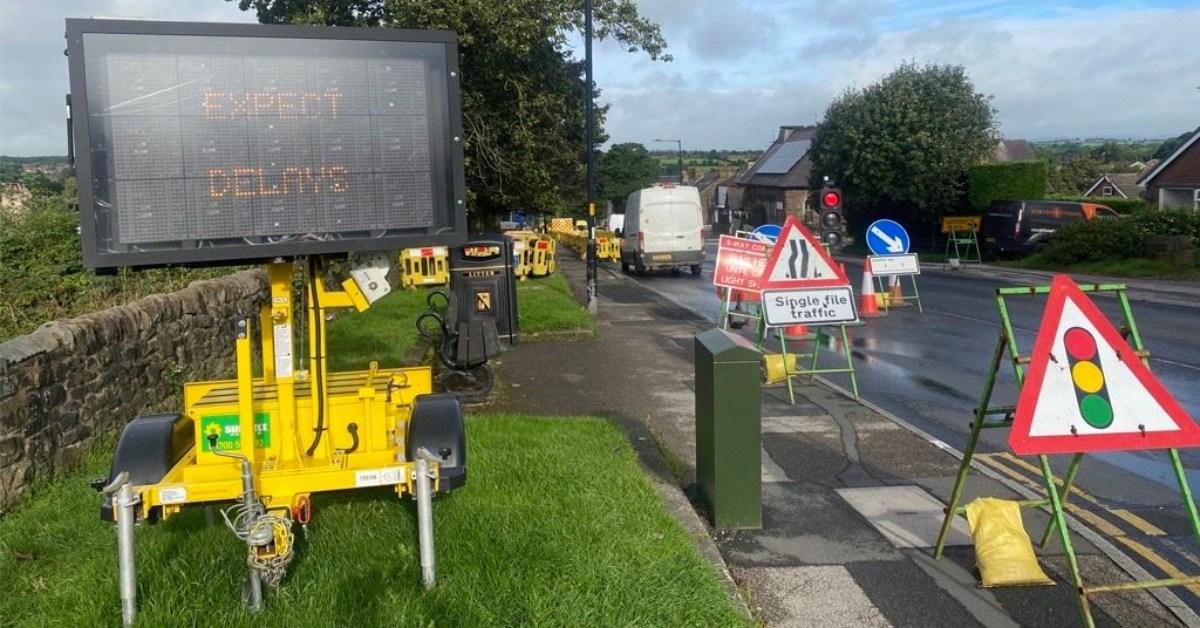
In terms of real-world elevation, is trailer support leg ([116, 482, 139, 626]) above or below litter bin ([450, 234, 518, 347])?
below

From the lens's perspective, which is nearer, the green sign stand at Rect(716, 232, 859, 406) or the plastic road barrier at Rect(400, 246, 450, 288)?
Result: the green sign stand at Rect(716, 232, 859, 406)

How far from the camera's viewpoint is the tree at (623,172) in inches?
3182

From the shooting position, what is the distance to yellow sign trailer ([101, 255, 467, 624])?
4180 mm

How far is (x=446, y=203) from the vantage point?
4473 mm

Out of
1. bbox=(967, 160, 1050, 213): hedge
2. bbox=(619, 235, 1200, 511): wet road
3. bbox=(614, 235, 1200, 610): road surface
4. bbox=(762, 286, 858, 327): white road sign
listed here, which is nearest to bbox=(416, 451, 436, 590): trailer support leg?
bbox=(614, 235, 1200, 610): road surface

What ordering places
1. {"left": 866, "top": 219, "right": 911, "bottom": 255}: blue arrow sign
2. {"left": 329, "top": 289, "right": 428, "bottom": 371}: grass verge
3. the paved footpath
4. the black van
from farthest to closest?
the black van < {"left": 866, "top": 219, "right": 911, "bottom": 255}: blue arrow sign < {"left": 329, "top": 289, "right": 428, "bottom": 371}: grass verge < the paved footpath

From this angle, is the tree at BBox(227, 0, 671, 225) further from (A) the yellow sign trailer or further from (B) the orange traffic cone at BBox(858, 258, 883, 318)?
(A) the yellow sign trailer

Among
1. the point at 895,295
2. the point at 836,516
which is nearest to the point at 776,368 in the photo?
the point at 836,516

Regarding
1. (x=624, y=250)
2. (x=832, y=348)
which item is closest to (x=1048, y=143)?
(x=624, y=250)

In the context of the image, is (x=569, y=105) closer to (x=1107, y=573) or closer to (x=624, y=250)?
(x=624, y=250)

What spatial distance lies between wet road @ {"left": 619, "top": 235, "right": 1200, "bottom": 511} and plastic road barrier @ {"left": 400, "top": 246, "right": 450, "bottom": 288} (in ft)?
18.4

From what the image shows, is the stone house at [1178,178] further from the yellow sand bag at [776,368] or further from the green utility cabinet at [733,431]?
the green utility cabinet at [733,431]

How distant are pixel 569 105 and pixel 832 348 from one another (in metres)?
13.4

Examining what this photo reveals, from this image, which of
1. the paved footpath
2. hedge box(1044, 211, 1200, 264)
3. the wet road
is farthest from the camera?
hedge box(1044, 211, 1200, 264)
